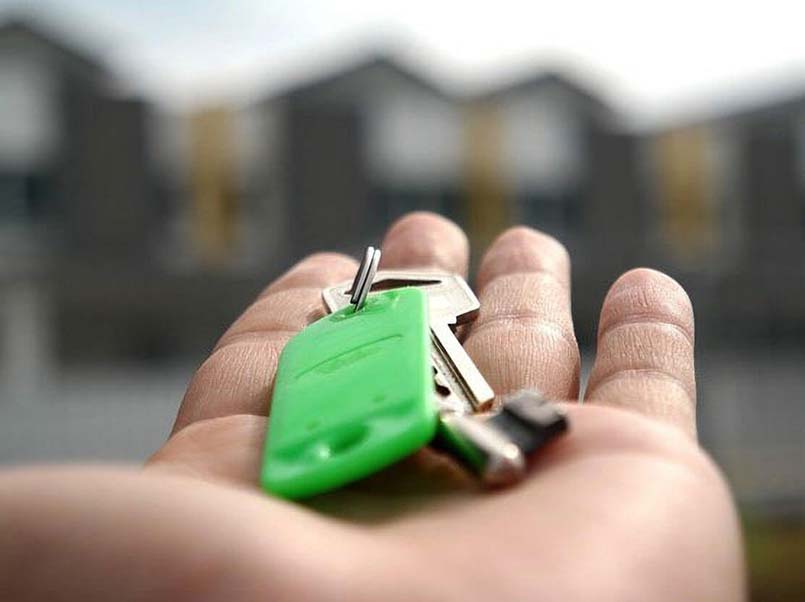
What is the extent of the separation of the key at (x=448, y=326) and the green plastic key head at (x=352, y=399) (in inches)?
1.5

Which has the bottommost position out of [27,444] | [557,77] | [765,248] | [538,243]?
[27,444]

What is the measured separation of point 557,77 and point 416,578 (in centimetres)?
816

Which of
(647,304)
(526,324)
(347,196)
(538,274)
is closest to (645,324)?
(647,304)

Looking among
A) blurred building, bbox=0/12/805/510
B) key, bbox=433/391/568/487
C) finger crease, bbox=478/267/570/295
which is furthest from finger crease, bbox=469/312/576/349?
blurred building, bbox=0/12/805/510

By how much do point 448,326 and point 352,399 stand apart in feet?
0.79

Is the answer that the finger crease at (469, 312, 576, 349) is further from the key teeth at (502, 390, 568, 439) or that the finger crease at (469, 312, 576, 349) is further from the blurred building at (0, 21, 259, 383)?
the blurred building at (0, 21, 259, 383)

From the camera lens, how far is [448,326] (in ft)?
3.15

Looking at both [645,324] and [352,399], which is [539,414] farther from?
[645,324]

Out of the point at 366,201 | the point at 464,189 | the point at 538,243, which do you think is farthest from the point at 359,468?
the point at 464,189

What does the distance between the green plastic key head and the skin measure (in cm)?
3

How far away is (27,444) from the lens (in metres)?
4.12

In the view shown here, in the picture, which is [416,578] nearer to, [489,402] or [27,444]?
[489,402]

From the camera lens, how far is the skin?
52cm

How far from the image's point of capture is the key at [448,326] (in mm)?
801
